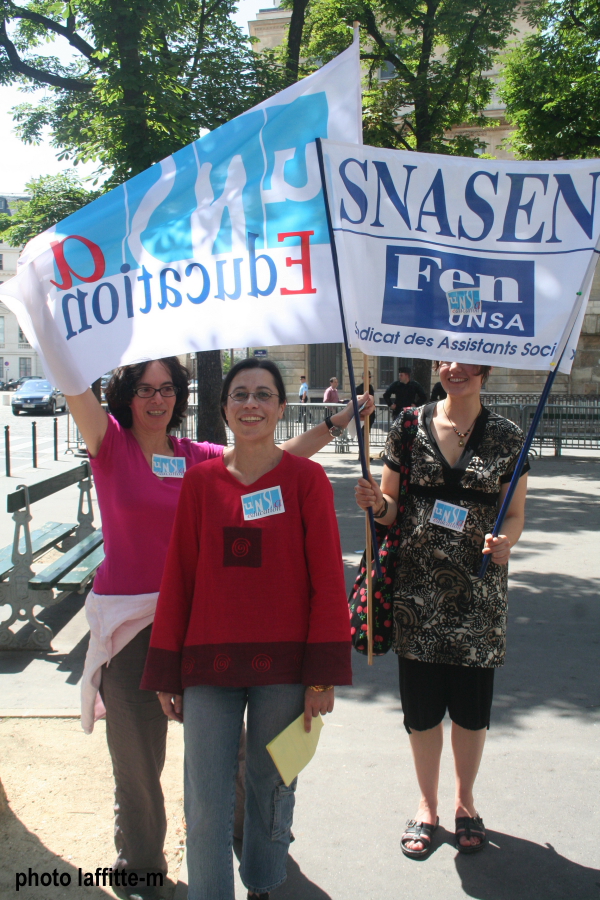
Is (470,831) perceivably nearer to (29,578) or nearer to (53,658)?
(53,658)

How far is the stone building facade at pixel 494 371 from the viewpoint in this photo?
27.8 metres

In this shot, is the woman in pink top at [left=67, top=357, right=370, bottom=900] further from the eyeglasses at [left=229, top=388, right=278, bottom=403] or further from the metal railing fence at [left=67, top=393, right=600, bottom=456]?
the metal railing fence at [left=67, top=393, right=600, bottom=456]

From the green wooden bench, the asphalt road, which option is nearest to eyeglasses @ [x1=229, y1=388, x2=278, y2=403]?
the green wooden bench

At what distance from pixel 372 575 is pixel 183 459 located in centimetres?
85

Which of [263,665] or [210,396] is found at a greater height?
[210,396]

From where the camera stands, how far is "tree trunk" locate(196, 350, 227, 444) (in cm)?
1062

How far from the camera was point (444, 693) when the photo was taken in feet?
9.72

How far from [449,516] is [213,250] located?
1.29m

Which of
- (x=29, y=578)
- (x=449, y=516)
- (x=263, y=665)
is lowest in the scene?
(x=29, y=578)

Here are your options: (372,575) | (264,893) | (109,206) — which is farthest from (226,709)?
(109,206)

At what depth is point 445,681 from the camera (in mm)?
2951

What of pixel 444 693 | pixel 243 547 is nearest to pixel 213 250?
pixel 243 547

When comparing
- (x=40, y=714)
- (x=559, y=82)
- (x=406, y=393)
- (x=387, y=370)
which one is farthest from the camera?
(x=387, y=370)

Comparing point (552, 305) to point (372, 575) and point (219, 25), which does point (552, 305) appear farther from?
point (219, 25)
